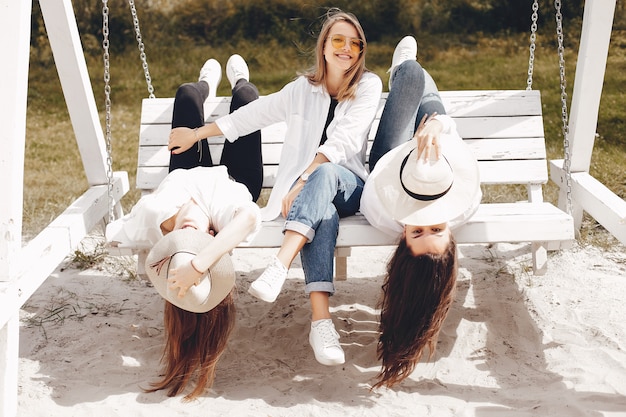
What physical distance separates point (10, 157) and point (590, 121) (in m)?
2.52

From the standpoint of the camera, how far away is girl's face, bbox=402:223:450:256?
9.52ft

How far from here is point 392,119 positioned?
339 centimetres

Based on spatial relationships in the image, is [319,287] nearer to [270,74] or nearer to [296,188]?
[296,188]

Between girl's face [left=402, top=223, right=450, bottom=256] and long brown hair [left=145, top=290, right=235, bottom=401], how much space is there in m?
0.66

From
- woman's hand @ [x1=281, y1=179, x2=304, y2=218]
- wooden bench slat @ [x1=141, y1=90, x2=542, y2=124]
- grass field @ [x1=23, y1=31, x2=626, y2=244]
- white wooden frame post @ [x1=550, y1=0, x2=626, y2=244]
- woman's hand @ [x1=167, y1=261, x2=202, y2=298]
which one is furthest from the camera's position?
grass field @ [x1=23, y1=31, x2=626, y2=244]

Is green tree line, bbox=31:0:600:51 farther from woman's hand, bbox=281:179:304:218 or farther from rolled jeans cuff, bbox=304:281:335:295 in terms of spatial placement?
rolled jeans cuff, bbox=304:281:335:295

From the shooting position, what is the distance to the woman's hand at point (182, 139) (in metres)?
3.53

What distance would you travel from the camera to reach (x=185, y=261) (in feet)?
8.71

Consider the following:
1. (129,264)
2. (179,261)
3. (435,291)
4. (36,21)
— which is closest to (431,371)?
(435,291)

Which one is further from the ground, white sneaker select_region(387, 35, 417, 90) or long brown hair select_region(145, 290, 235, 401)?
white sneaker select_region(387, 35, 417, 90)

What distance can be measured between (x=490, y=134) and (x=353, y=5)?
4.70 meters

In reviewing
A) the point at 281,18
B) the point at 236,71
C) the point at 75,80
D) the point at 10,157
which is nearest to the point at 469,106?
the point at 236,71

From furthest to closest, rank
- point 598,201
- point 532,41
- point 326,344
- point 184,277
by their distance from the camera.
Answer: point 532,41, point 598,201, point 326,344, point 184,277

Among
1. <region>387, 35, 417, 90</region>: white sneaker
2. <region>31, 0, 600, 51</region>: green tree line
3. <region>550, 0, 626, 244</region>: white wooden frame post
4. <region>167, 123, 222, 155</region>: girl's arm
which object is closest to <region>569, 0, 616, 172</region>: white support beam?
<region>550, 0, 626, 244</region>: white wooden frame post
